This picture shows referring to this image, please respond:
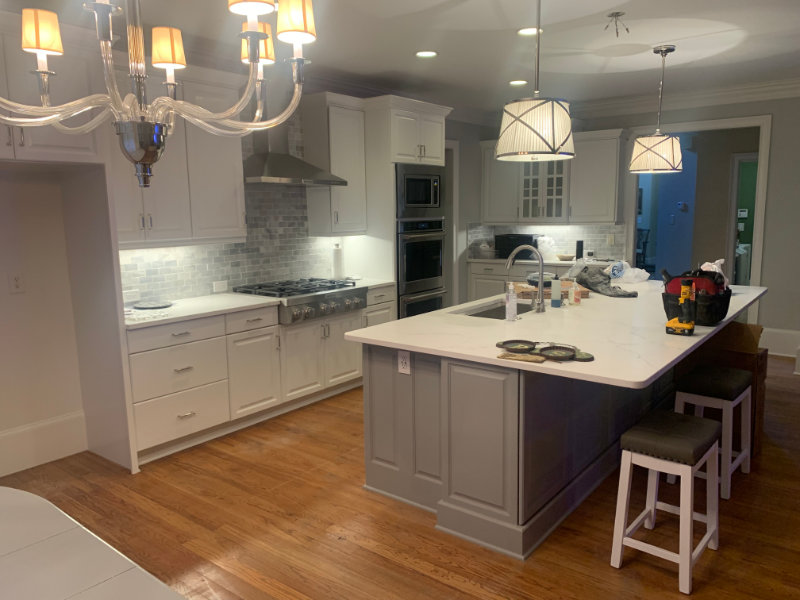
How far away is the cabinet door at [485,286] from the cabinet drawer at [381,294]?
1967 mm

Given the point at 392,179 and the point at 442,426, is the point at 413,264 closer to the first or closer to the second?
the point at 392,179

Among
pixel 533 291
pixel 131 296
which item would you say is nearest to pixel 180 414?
pixel 131 296

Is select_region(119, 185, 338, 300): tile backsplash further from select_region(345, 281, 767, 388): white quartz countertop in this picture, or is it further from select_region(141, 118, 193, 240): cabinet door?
select_region(345, 281, 767, 388): white quartz countertop

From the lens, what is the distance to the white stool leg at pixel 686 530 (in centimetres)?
227

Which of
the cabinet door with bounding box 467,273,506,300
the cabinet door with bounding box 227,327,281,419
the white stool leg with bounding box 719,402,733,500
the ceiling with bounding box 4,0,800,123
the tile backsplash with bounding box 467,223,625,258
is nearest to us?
the white stool leg with bounding box 719,402,733,500

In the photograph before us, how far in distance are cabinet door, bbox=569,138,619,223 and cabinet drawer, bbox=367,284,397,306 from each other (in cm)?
255

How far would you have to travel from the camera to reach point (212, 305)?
393 cm

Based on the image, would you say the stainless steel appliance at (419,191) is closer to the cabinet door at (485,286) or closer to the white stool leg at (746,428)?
the cabinet door at (485,286)

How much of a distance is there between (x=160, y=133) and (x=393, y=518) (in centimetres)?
203

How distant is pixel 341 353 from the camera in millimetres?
4734

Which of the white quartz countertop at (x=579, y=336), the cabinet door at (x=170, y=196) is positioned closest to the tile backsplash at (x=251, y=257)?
the cabinet door at (x=170, y=196)

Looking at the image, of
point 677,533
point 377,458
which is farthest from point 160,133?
point 677,533

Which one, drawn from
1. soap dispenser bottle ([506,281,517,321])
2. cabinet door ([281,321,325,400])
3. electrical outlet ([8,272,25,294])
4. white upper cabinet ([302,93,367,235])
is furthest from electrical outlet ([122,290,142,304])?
soap dispenser bottle ([506,281,517,321])

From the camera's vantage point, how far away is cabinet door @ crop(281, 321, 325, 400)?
169 inches
